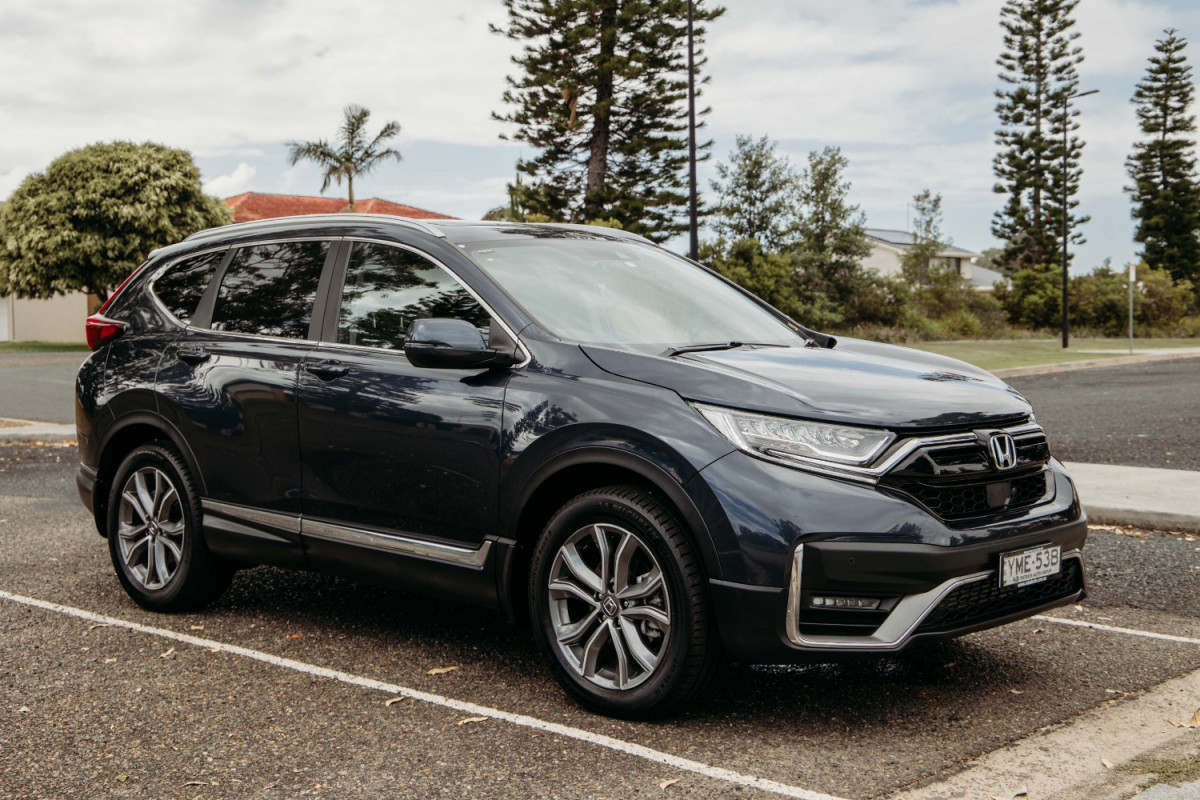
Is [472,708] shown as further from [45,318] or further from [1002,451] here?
[45,318]

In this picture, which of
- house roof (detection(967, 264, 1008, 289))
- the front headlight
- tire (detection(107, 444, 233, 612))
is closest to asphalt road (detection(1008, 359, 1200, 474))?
the front headlight

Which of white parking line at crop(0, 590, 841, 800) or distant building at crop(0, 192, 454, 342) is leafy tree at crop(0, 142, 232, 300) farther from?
white parking line at crop(0, 590, 841, 800)

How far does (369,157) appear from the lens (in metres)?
47.9

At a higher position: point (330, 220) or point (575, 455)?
point (330, 220)

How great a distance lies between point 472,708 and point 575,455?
1.05m

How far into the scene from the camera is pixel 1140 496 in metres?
8.62

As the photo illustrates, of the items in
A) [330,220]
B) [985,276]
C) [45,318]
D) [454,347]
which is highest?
[985,276]

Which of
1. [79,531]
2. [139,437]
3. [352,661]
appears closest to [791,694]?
[352,661]

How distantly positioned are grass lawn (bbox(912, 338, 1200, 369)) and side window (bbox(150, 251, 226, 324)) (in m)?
24.3

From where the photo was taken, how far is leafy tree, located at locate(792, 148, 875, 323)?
46.5 m

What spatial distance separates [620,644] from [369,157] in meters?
45.8

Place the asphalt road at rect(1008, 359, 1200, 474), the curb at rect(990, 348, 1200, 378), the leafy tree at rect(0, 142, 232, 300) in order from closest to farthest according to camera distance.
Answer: the asphalt road at rect(1008, 359, 1200, 474) < the curb at rect(990, 348, 1200, 378) < the leafy tree at rect(0, 142, 232, 300)

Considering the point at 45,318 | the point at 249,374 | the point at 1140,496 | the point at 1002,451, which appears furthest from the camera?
the point at 45,318

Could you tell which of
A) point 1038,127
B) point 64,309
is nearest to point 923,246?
point 1038,127
